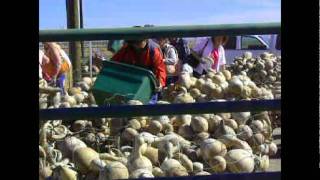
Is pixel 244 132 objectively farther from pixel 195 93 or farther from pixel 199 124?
pixel 195 93

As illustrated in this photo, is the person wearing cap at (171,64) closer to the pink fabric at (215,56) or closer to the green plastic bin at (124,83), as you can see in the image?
the pink fabric at (215,56)

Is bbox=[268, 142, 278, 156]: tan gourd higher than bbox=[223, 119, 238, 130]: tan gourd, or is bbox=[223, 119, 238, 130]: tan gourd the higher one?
bbox=[223, 119, 238, 130]: tan gourd

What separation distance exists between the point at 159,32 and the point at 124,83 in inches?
38.7

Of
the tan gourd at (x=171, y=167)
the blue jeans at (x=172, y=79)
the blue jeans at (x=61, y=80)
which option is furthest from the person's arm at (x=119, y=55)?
the blue jeans at (x=172, y=79)

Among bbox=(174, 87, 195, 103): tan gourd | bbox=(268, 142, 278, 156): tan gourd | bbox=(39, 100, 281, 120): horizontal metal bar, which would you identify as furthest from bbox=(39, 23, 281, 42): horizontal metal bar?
bbox=(174, 87, 195, 103): tan gourd

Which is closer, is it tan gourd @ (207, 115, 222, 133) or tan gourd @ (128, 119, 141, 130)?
tan gourd @ (128, 119, 141, 130)

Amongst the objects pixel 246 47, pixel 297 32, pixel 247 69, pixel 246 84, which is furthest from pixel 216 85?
pixel 246 47

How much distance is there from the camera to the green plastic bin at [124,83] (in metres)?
3.33

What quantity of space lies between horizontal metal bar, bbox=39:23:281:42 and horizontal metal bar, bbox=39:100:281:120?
0.31 meters

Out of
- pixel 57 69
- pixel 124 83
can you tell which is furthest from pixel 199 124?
pixel 57 69

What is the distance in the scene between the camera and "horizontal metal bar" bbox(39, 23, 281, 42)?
2.56 metres

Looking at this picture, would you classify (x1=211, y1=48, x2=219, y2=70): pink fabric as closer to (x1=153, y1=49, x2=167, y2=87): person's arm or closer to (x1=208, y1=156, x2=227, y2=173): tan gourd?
(x1=153, y1=49, x2=167, y2=87): person's arm
